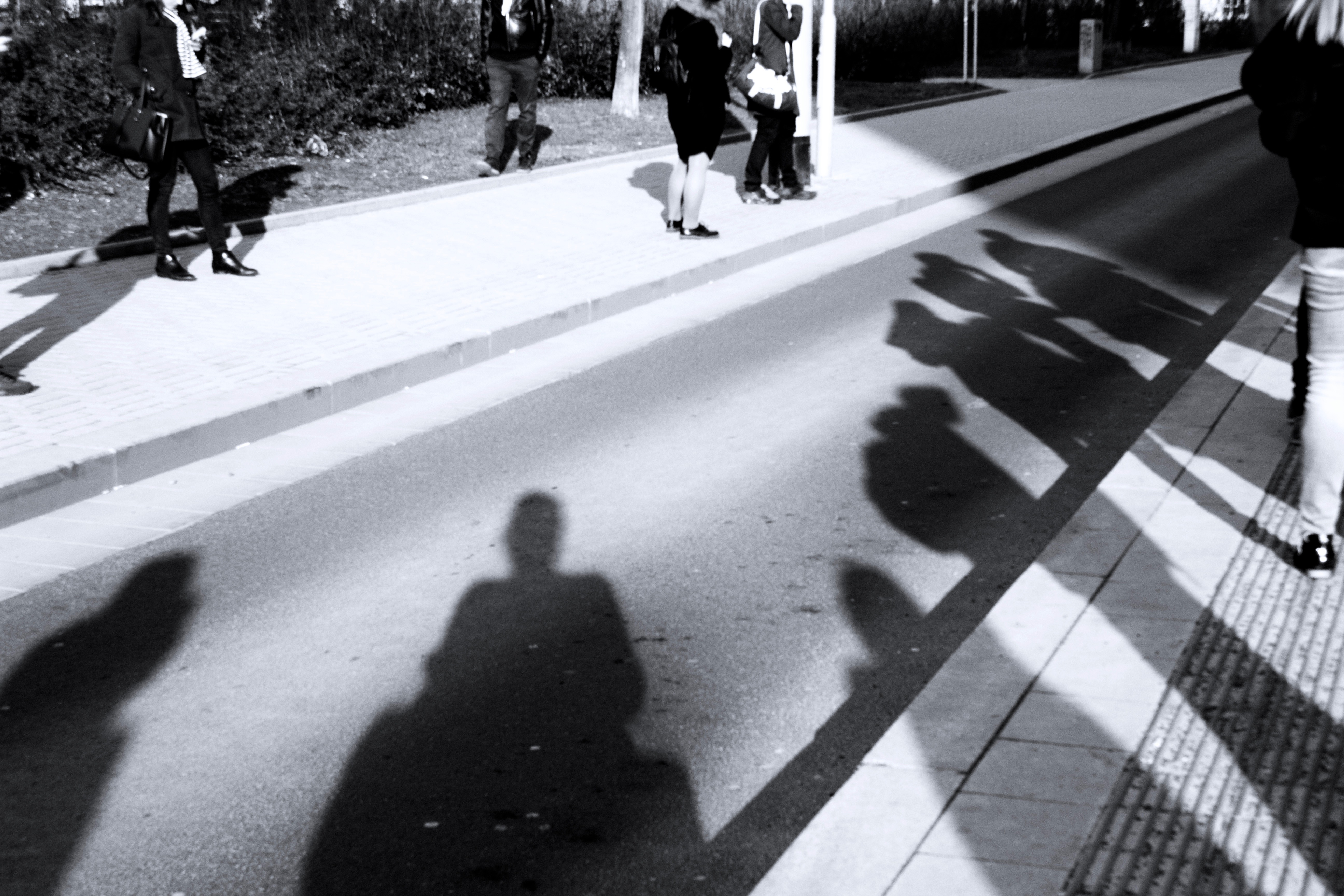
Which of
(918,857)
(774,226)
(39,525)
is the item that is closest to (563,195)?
(774,226)

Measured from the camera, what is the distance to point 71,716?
4391mm

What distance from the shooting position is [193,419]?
7.08 meters

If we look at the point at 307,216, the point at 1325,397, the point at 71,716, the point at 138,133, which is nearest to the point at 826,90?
the point at 307,216

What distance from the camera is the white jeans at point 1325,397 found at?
461 centimetres

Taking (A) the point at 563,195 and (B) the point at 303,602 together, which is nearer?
(B) the point at 303,602

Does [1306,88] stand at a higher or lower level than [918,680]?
higher

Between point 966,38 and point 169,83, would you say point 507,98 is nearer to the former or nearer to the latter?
point 169,83

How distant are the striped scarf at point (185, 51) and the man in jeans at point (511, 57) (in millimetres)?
5368

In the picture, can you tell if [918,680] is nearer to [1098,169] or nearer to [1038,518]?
[1038,518]

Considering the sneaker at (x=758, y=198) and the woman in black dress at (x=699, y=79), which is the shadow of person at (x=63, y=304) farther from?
the sneaker at (x=758, y=198)

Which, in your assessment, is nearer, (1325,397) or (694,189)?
(1325,397)

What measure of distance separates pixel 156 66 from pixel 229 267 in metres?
1.46

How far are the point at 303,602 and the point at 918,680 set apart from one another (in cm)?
208

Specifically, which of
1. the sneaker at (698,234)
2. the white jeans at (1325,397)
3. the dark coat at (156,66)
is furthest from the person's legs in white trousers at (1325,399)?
the sneaker at (698,234)
